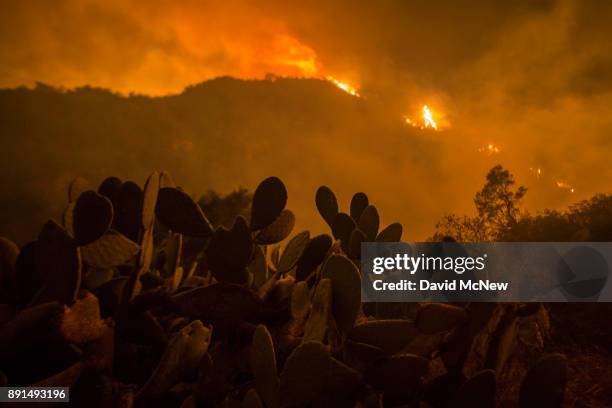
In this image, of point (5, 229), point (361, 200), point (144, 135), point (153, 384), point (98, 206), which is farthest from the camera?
point (144, 135)

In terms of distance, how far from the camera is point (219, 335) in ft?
3.03

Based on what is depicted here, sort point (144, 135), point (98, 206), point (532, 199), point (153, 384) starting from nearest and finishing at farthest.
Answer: point (153, 384), point (98, 206), point (144, 135), point (532, 199)

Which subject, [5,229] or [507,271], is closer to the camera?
[507,271]

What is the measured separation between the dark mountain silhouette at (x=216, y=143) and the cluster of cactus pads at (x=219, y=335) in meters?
33.9

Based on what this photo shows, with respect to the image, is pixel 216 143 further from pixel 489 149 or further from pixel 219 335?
pixel 219 335

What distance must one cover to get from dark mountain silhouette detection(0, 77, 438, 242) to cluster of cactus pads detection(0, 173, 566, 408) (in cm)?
3385

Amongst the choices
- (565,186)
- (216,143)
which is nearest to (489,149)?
(565,186)

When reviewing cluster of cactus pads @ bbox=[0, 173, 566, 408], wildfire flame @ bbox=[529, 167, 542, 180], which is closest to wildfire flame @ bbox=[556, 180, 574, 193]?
wildfire flame @ bbox=[529, 167, 542, 180]

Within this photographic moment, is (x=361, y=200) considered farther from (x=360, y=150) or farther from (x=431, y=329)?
(x=360, y=150)

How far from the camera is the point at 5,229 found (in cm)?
2891

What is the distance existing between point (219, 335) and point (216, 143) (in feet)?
330

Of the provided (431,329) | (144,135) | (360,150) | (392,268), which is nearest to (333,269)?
(431,329)

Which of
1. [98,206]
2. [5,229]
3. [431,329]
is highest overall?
[5,229]

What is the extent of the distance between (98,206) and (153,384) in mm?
448
